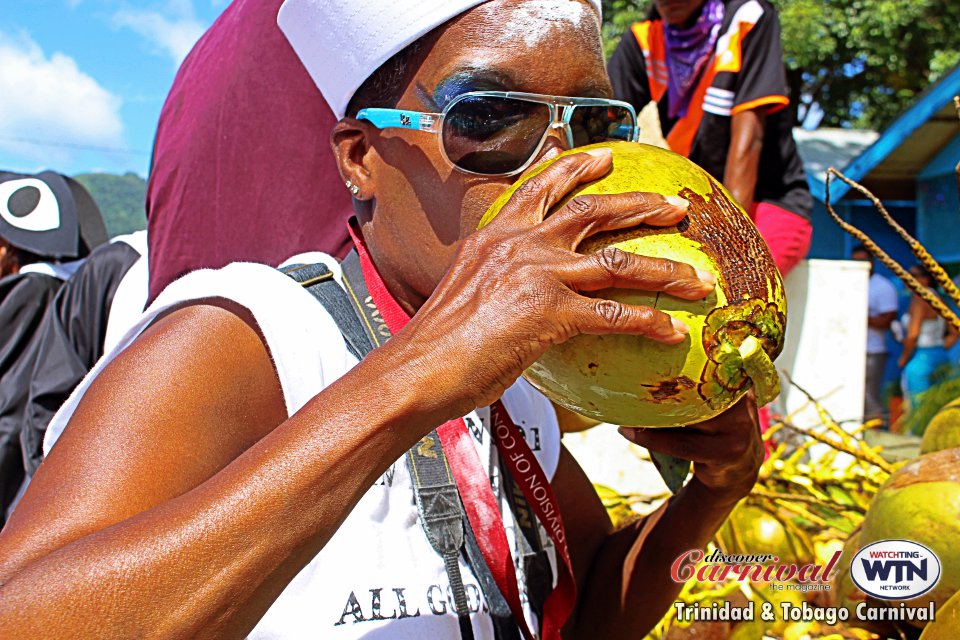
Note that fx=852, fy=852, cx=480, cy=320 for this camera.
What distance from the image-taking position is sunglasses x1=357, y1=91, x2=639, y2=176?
1.45 meters

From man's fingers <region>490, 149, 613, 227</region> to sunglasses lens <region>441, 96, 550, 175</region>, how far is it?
26 cm

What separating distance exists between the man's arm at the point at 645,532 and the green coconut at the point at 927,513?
254mm

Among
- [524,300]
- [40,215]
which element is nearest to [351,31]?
[524,300]

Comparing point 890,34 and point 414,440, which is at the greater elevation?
point 890,34

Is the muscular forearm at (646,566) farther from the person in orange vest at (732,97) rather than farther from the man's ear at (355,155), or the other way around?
the person in orange vest at (732,97)

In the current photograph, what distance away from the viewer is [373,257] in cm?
163

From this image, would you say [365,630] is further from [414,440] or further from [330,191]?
[330,191]

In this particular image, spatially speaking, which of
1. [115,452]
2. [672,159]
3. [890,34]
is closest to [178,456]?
[115,452]

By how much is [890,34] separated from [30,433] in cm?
1416

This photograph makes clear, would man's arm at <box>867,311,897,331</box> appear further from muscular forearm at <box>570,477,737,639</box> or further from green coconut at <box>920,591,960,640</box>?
green coconut at <box>920,591,960,640</box>

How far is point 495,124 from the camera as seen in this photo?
1457mm

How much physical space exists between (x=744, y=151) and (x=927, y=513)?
2.30 meters

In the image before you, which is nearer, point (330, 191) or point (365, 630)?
point (365, 630)

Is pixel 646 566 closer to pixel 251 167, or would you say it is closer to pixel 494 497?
pixel 494 497
